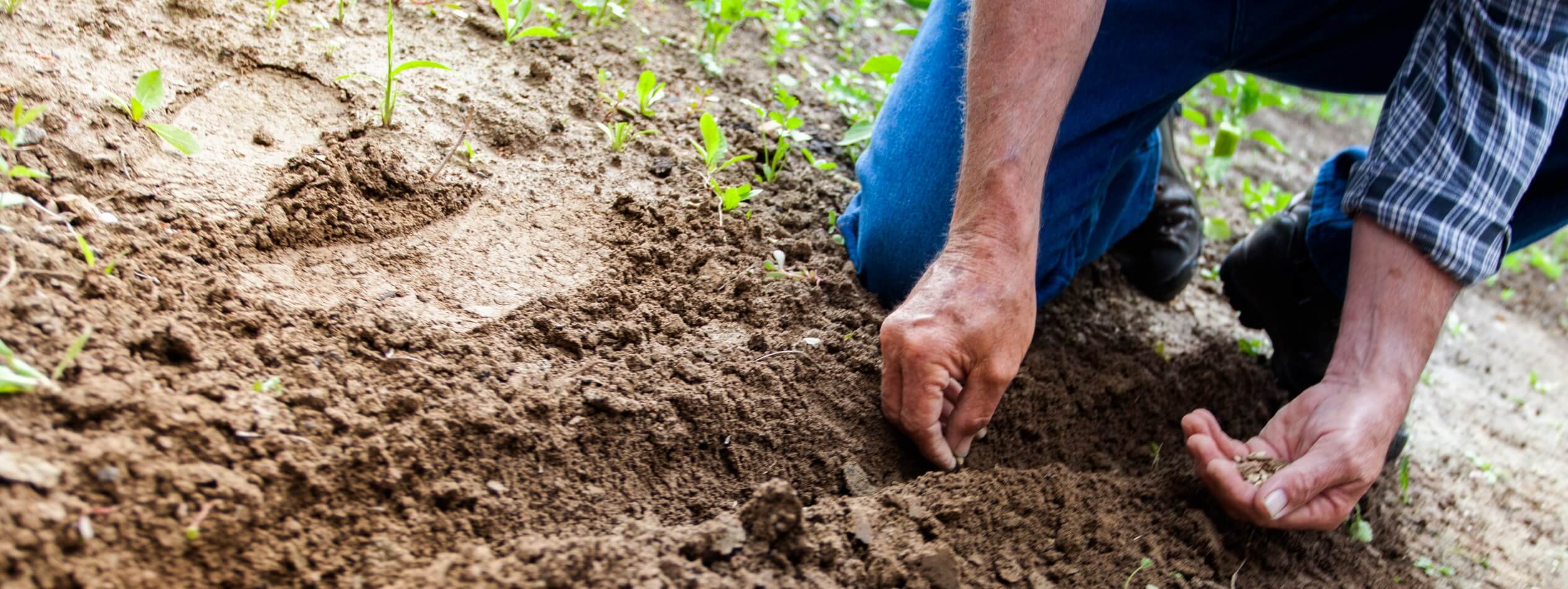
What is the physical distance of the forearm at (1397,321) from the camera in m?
1.63

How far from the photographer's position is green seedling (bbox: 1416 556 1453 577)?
1.80 metres

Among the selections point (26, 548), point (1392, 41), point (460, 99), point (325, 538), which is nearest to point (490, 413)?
point (325, 538)

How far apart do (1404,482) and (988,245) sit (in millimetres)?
1222

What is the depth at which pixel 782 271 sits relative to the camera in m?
1.80

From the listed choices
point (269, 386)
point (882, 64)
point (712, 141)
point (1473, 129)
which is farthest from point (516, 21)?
point (1473, 129)

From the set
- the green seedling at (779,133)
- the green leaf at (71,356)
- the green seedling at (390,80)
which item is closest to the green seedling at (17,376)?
the green leaf at (71,356)

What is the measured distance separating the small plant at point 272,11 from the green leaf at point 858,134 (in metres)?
1.26

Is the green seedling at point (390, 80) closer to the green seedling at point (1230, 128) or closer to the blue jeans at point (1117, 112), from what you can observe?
the blue jeans at point (1117, 112)

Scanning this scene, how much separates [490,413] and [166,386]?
1.28ft

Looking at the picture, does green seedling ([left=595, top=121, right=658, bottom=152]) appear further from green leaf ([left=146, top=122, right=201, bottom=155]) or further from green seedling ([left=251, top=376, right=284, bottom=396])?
green seedling ([left=251, top=376, right=284, bottom=396])

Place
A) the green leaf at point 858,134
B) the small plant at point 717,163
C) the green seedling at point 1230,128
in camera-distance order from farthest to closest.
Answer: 1. the green seedling at point 1230,128
2. the green leaf at point 858,134
3. the small plant at point 717,163

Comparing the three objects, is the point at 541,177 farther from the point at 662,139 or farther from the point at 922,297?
the point at 922,297

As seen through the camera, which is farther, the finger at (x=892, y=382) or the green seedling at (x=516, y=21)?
the green seedling at (x=516, y=21)

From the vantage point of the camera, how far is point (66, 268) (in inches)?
47.7
